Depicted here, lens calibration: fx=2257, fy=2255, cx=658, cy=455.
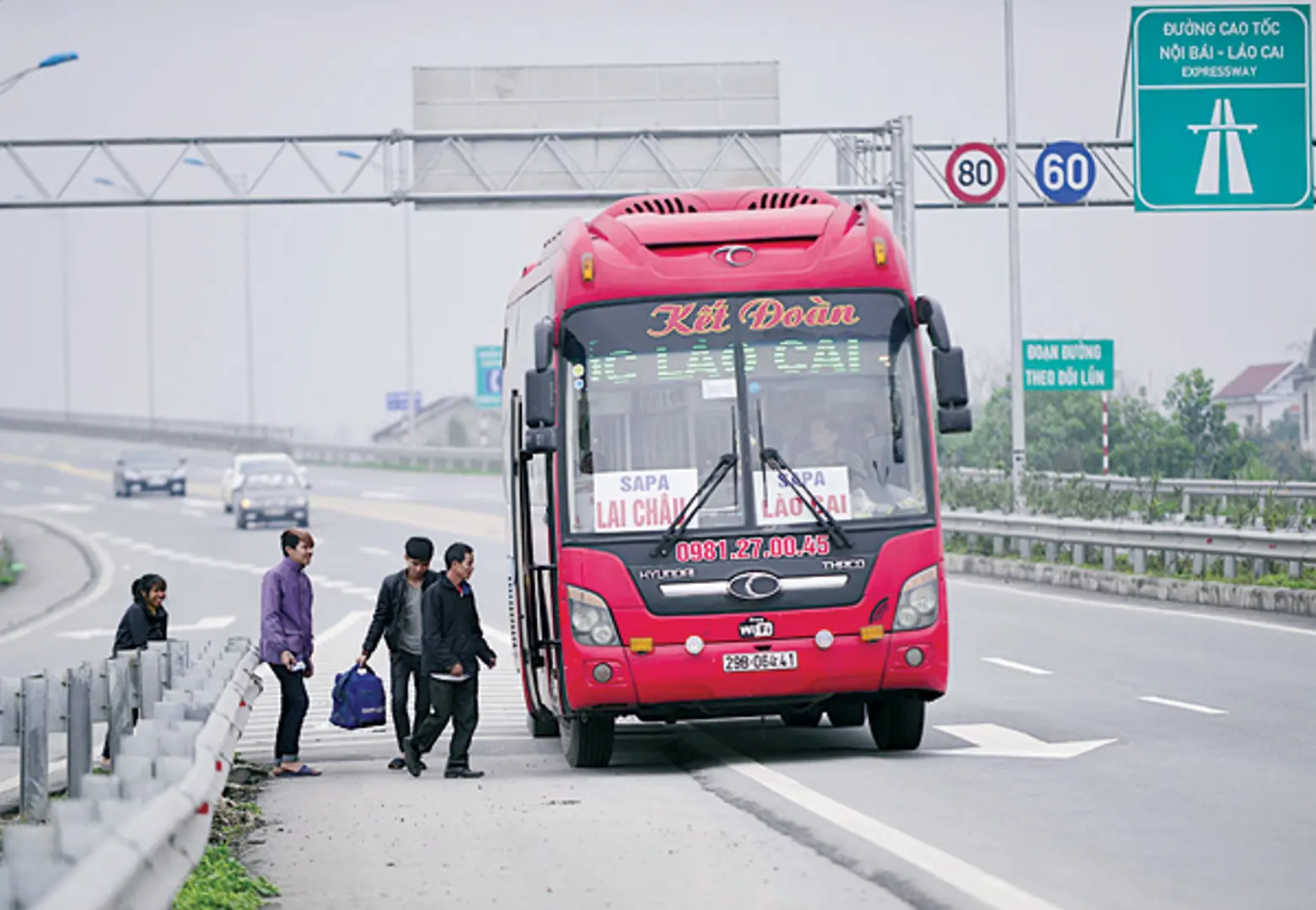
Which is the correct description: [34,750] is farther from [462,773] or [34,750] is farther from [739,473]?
[739,473]

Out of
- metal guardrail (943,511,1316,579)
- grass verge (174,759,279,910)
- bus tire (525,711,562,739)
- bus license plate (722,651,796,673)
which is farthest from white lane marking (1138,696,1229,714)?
metal guardrail (943,511,1316,579)

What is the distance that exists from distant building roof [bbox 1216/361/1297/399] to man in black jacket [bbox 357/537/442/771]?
66897 millimetres

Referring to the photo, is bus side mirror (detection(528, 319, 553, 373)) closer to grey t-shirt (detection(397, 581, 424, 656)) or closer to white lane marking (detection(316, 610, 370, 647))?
grey t-shirt (detection(397, 581, 424, 656))

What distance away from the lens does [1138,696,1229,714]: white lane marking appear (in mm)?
14914

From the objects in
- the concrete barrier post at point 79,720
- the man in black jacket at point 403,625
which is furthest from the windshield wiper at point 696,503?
the concrete barrier post at point 79,720

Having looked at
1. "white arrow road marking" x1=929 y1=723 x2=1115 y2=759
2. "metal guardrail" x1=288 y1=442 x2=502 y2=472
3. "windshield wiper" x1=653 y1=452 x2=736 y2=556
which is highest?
"metal guardrail" x1=288 y1=442 x2=502 y2=472

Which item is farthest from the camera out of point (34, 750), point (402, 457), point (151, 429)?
point (151, 429)

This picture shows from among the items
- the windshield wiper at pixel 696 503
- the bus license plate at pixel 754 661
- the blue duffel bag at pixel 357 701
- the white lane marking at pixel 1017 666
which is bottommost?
the white lane marking at pixel 1017 666

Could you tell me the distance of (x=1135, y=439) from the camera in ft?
147

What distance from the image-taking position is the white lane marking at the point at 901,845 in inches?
311

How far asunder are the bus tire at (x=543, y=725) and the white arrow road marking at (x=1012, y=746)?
308 centimetres

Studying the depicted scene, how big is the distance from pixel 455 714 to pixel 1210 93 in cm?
1989

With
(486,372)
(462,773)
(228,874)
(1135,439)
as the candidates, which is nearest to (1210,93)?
(1135,439)

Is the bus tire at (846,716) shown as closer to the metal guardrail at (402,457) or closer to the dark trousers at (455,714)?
the dark trousers at (455,714)
